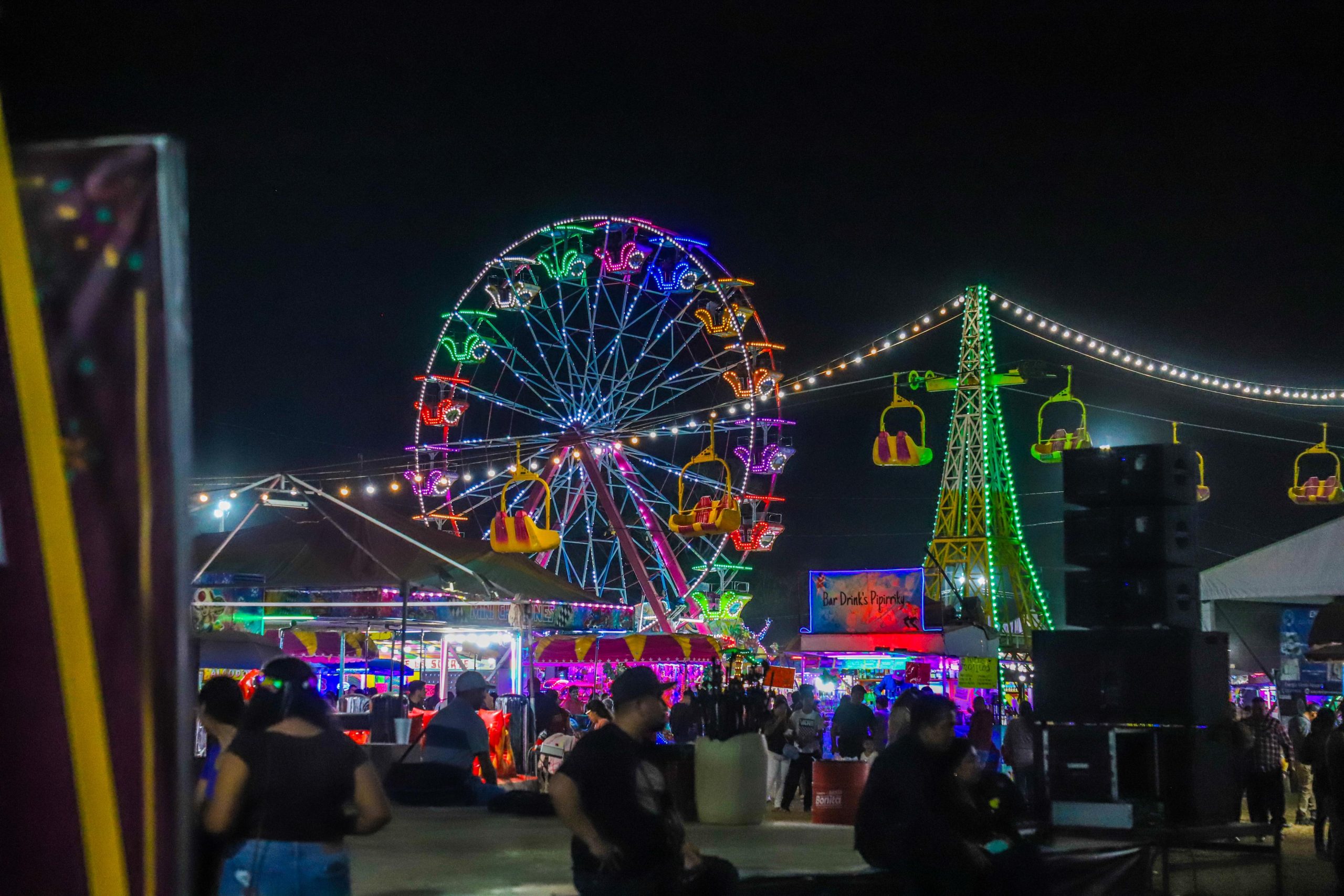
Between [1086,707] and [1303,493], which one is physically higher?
[1303,493]

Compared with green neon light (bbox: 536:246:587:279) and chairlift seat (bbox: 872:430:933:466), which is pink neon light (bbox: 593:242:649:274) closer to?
green neon light (bbox: 536:246:587:279)

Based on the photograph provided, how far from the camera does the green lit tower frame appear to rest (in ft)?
98.2

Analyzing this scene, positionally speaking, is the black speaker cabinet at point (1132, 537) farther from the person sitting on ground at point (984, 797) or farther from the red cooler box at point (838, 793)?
the red cooler box at point (838, 793)

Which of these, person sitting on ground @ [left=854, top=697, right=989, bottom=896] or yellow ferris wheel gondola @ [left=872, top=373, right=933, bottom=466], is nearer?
person sitting on ground @ [left=854, top=697, right=989, bottom=896]

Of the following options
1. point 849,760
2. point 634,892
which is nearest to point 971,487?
point 849,760

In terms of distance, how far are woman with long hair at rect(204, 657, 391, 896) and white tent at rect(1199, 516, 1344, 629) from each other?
15545 mm

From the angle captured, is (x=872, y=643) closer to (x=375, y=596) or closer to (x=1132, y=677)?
(x=375, y=596)

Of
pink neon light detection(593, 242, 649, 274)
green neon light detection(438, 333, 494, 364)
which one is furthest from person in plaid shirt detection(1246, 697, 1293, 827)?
green neon light detection(438, 333, 494, 364)

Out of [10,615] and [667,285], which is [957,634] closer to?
[667,285]

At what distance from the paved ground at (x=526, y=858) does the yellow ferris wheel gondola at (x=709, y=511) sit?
1456cm

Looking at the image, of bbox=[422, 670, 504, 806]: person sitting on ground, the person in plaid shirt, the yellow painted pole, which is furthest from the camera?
the person in plaid shirt

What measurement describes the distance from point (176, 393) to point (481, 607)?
55.0 ft

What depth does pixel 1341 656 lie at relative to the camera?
16.8 m

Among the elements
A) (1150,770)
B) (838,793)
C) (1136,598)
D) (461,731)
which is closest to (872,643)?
(838,793)
